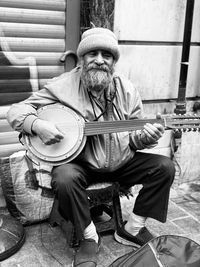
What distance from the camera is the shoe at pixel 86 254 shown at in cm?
254

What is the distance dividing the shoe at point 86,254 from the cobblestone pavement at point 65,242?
0.18 m

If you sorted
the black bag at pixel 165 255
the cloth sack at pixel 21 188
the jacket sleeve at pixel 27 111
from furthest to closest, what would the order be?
the cloth sack at pixel 21 188
the jacket sleeve at pixel 27 111
the black bag at pixel 165 255

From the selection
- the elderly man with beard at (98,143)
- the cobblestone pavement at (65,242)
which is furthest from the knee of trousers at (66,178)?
the cobblestone pavement at (65,242)

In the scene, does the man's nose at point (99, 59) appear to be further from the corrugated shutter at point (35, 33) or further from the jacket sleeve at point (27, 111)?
the corrugated shutter at point (35, 33)

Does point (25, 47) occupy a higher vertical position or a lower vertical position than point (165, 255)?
higher

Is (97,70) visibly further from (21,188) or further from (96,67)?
(21,188)

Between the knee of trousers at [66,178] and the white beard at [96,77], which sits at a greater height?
the white beard at [96,77]

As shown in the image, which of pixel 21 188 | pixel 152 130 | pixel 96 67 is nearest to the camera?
pixel 152 130

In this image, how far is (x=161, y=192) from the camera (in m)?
2.79

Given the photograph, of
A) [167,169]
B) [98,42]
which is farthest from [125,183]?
[98,42]

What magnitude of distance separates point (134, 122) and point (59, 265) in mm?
1136

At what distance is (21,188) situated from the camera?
3143mm

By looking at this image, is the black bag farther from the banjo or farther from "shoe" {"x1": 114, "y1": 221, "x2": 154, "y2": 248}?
the banjo

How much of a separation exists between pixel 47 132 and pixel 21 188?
0.85 metres
